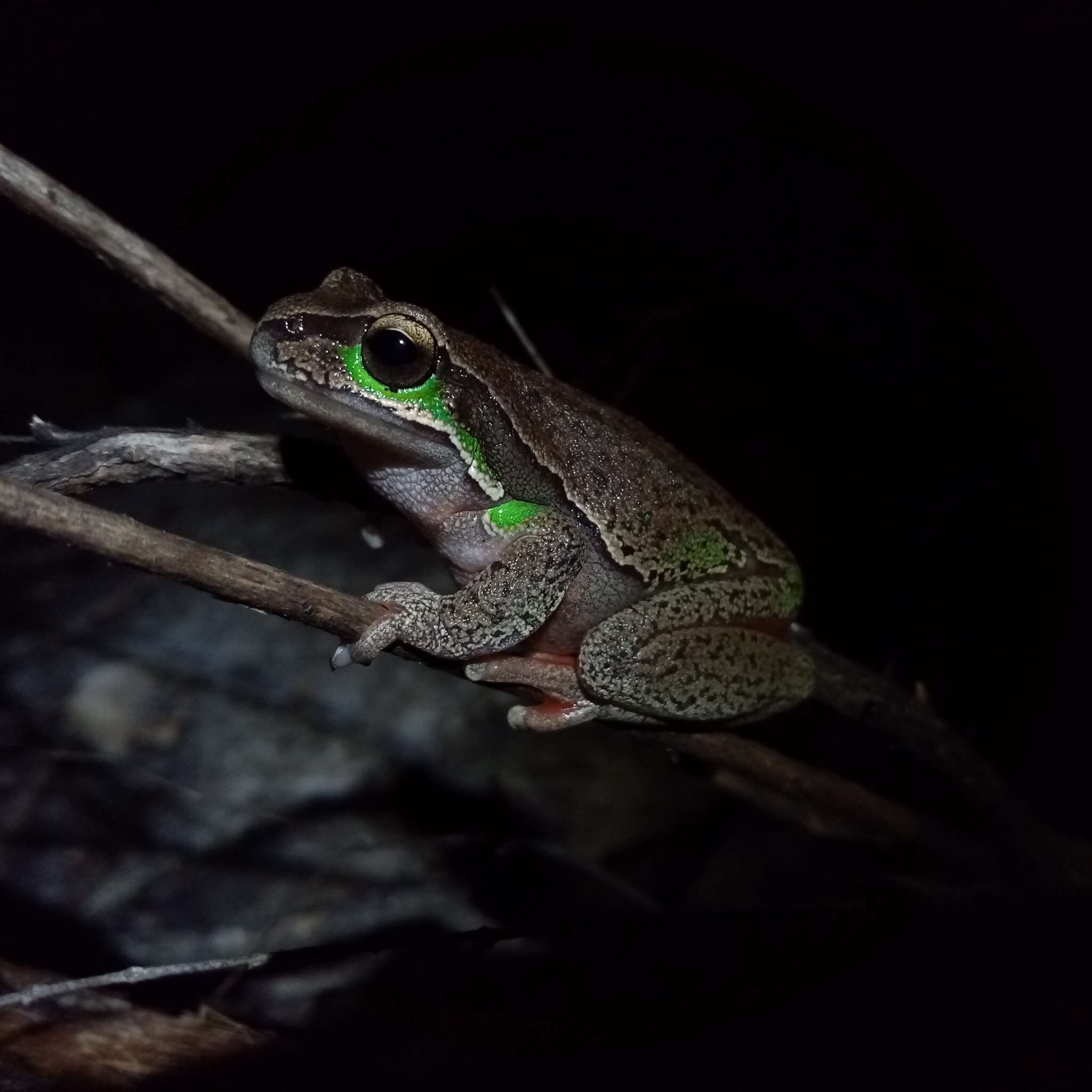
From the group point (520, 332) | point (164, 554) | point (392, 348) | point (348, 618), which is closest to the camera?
point (164, 554)

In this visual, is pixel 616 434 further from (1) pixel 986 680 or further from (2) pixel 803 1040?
(1) pixel 986 680

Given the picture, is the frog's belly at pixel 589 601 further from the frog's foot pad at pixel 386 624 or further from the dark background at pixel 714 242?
the dark background at pixel 714 242

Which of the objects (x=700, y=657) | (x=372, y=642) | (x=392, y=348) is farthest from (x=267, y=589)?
(x=700, y=657)

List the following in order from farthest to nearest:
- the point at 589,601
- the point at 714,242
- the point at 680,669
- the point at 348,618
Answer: the point at 714,242 → the point at 589,601 → the point at 680,669 → the point at 348,618

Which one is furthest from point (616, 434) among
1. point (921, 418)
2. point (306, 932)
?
point (306, 932)

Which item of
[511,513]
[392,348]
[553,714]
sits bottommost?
[553,714]

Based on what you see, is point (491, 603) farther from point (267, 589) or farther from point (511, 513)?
point (267, 589)

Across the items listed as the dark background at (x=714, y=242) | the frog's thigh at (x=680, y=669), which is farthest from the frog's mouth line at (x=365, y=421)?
the dark background at (x=714, y=242)
